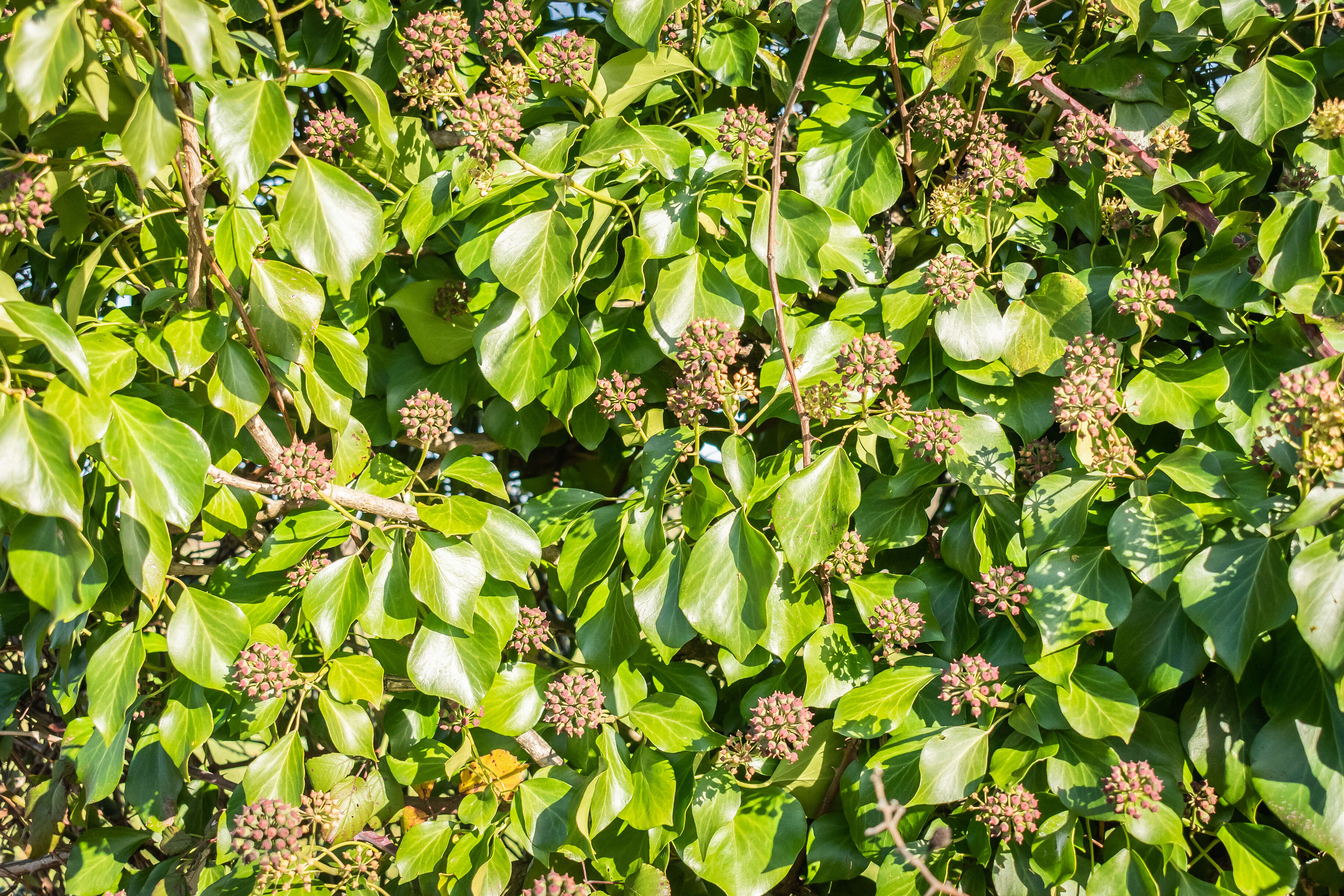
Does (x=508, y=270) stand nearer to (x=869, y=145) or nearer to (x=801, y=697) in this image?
(x=869, y=145)

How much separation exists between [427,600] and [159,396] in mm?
631

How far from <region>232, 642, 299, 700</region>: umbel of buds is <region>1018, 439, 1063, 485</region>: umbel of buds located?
1331 mm

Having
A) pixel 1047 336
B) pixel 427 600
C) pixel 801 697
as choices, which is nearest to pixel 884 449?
pixel 1047 336

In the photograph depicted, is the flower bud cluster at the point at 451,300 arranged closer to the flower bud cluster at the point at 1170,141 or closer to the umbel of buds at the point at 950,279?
the umbel of buds at the point at 950,279

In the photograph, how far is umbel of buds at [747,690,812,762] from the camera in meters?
Result: 1.52

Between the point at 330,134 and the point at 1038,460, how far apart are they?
143 centimetres

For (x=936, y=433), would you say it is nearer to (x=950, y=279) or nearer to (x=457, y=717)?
(x=950, y=279)

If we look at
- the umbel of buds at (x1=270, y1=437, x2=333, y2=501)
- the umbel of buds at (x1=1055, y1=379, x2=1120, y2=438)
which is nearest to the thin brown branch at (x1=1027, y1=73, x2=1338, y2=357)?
the umbel of buds at (x1=1055, y1=379, x2=1120, y2=438)

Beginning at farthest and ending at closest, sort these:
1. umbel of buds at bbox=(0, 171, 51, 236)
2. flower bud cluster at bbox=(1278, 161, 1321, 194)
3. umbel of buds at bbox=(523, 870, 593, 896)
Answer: flower bud cluster at bbox=(1278, 161, 1321, 194)
umbel of buds at bbox=(523, 870, 593, 896)
umbel of buds at bbox=(0, 171, 51, 236)

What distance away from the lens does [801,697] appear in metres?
1.68

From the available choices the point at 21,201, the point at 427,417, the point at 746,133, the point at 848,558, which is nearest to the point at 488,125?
the point at 746,133

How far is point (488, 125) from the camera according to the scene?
145 cm

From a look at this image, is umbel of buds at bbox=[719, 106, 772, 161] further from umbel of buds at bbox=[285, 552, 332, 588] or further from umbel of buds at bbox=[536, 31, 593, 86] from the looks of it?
umbel of buds at bbox=[285, 552, 332, 588]

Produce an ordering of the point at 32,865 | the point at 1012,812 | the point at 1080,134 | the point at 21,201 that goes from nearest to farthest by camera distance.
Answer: the point at 21,201 < the point at 1012,812 < the point at 1080,134 < the point at 32,865
